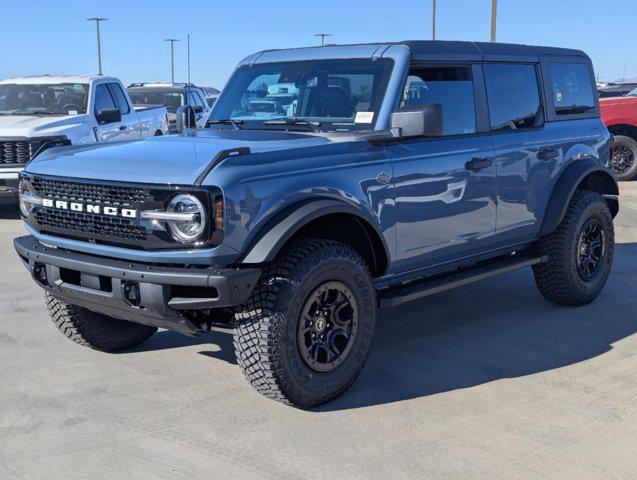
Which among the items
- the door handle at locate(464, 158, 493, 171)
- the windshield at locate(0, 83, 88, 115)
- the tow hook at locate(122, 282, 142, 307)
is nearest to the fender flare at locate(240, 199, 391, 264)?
the tow hook at locate(122, 282, 142, 307)

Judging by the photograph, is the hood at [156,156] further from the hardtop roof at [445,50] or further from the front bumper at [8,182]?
the front bumper at [8,182]

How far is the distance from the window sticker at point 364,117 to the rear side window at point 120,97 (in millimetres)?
7940

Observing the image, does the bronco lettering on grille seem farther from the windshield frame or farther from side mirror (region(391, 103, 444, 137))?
the windshield frame

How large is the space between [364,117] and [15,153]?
6.78m

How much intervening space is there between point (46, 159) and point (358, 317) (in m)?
1.90

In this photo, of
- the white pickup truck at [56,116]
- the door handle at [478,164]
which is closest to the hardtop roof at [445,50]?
the door handle at [478,164]

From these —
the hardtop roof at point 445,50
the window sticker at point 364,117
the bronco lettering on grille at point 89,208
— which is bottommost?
the bronco lettering on grille at point 89,208

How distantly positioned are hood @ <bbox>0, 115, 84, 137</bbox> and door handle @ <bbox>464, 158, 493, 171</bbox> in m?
6.74

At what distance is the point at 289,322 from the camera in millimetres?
3793

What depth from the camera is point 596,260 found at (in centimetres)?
607

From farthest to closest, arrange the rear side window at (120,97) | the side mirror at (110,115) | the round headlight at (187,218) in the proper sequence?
the rear side window at (120,97) < the side mirror at (110,115) < the round headlight at (187,218)

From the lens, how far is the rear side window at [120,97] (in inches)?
462

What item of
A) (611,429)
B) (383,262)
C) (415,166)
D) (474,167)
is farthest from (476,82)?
(611,429)

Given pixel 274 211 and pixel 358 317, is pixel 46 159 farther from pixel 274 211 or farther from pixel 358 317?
pixel 358 317
